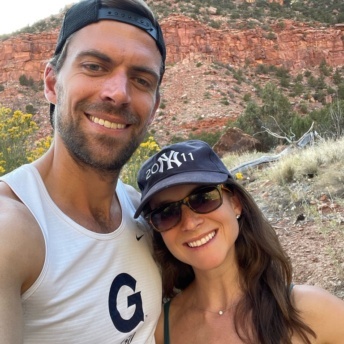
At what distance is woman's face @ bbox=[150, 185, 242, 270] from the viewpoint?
190 cm

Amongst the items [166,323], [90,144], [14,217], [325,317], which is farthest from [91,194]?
[325,317]

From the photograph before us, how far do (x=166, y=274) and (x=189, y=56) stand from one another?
35.6m

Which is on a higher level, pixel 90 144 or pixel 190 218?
pixel 90 144

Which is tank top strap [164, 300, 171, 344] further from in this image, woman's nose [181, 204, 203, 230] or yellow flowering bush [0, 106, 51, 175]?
yellow flowering bush [0, 106, 51, 175]

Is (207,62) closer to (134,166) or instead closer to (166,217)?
(134,166)

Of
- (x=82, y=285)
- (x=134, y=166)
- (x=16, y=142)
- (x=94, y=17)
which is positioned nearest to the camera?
(x=82, y=285)

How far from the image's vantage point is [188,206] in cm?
→ 193

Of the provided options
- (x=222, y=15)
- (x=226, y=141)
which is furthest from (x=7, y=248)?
(x=222, y=15)

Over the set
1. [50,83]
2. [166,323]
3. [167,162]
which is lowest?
[166,323]

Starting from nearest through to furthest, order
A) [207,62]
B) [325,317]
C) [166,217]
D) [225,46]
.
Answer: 1. [325,317]
2. [166,217]
3. [207,62]
4. [225,46]

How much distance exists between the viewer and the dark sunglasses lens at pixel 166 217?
6.36 feet

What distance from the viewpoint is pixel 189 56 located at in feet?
118

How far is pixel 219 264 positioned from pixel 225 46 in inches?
1498

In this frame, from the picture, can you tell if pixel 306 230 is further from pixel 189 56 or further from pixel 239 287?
pixel 189 56
